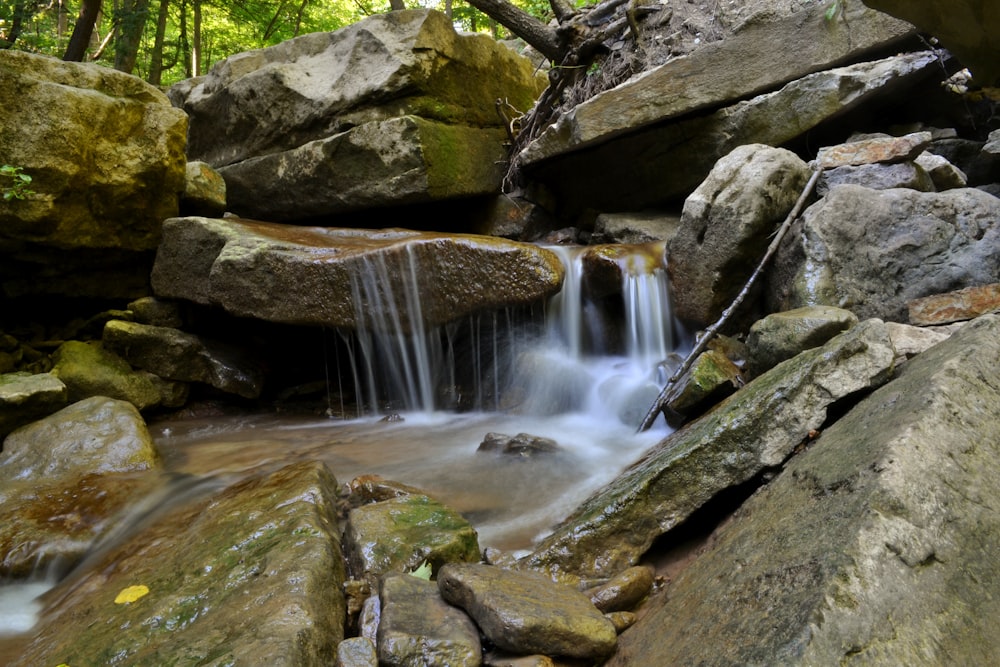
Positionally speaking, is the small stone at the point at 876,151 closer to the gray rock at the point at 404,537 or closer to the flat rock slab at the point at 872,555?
the flat rock slab at the point at 872,555

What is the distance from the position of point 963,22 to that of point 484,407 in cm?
476

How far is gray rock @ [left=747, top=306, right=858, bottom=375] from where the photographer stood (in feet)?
11.1

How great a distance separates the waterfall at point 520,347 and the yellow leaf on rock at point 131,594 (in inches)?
139

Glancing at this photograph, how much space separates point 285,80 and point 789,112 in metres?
6.15

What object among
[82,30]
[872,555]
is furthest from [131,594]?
[82,30]

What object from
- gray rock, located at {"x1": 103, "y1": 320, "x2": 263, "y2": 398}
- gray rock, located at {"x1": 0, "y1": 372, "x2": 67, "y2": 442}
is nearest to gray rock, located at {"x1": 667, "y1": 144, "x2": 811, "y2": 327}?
gray rock, located at {"x1": 103, "y1": 320, "x2": 263, "y2": 398}

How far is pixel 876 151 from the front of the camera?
514 cm

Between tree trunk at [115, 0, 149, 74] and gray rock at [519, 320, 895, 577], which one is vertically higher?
tree trunk at [115, 0, 149, 74]

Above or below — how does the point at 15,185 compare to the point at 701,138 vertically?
below

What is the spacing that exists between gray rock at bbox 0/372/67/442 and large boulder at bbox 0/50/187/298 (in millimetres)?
1562

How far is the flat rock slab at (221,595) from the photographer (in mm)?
1997

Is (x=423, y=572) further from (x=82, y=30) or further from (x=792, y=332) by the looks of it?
(x=82, y=30)

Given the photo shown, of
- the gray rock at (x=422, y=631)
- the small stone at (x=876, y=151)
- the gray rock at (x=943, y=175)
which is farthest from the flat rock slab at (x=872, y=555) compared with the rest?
the gray rock at (x=943, y=175)

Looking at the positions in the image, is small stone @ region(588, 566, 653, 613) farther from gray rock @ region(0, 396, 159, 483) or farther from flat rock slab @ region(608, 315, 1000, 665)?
gray rock @ region(0, 396, 159, 483)
